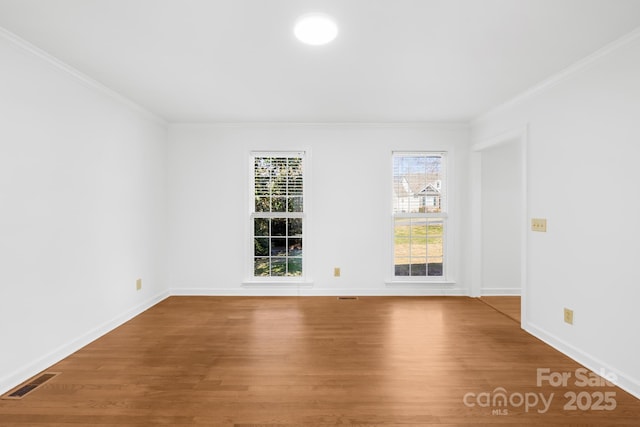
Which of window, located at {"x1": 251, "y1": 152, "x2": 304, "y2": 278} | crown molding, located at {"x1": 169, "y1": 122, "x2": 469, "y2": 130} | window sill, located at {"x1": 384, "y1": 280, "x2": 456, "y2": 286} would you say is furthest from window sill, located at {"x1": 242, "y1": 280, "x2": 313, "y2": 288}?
crown molding, located at {"x1": 169, "y1": 122, "x2": 469, "y2": 130}

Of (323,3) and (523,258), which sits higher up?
(323,3)

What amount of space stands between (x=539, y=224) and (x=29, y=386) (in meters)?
4.52

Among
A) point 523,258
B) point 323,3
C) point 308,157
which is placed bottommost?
point 523,258

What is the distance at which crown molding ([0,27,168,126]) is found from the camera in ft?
7.27

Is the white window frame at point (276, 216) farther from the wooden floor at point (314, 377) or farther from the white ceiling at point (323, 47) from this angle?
the white ceiling at point (323, 47)

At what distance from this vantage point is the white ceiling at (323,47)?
6.20ft

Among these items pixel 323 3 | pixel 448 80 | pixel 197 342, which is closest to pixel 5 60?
pixel 323 3

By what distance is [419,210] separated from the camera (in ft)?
15.2

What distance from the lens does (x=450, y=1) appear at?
1.81m

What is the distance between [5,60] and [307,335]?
3.25 m

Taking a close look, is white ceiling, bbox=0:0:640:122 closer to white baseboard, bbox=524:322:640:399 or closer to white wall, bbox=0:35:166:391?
white wall, bbox=0:35:166:391

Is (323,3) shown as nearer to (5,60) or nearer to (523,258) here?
(5,60)

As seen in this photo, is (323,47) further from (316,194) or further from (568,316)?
(568,316)

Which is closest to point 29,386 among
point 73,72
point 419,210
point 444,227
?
point 73,72
